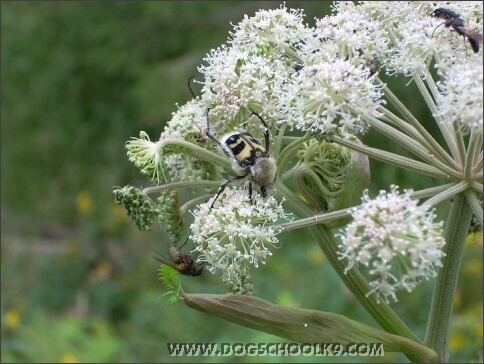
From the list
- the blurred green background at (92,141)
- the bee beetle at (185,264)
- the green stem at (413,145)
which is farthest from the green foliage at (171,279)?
the blurred green background at (92,141)

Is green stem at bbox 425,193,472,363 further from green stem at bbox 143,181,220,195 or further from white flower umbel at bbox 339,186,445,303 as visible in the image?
green stem at bbox 143,181,220,195

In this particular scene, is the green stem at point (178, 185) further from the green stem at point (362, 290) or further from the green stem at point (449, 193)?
the green stem at point (449, 193)

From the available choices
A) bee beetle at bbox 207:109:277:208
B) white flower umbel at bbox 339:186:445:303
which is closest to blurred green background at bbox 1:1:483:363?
bee beetle at bbox 207:109:277:208

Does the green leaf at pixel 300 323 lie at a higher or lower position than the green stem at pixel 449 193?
lower

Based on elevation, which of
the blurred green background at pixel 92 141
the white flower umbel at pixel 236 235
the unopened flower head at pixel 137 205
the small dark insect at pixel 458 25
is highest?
the blurred green background at pixel 92 141

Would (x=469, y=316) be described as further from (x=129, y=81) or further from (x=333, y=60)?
(x=129, y=81)

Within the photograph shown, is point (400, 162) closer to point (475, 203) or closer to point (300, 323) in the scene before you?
point (475, 203)
